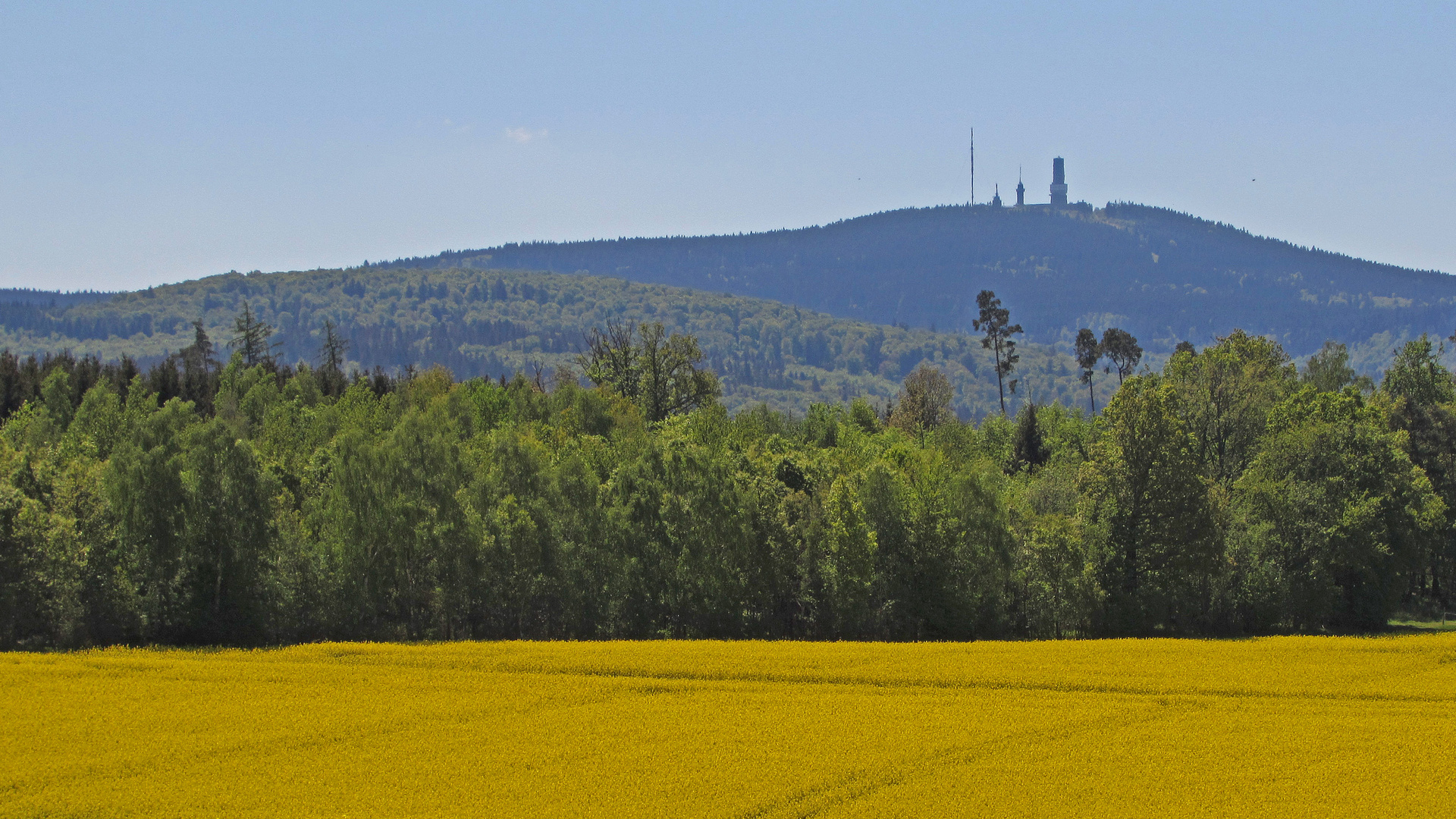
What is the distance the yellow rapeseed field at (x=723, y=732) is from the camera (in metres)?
32.4

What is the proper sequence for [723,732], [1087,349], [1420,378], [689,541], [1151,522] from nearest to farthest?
[723,732] < [689,541] < [1151,522] < [1420,378] < [1087,349]

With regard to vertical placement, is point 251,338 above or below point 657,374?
above

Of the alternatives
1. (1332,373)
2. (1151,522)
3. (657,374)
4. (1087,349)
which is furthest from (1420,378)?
(657,374)

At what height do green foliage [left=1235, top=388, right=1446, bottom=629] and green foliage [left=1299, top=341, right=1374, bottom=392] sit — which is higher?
green foliage [left=1299, top=341, right=1374, bottom=392]

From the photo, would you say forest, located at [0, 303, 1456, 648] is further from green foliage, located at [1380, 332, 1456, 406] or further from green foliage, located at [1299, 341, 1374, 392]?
green foliage, located at [1299, 341, 1374, 392]

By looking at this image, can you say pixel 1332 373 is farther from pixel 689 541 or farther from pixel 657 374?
pixel 689 541

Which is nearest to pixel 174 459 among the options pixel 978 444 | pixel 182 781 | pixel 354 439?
pixel 354 439

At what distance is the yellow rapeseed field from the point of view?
32.4 m

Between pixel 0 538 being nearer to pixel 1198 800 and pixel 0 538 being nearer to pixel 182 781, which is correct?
pixel 182 781

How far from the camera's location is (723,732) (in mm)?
38781

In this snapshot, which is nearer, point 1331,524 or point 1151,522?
point 1151,522

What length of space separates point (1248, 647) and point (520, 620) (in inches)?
1553

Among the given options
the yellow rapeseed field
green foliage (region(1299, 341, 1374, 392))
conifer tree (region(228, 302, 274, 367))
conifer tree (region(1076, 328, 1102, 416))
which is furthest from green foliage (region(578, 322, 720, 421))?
the yellow rapeseed field

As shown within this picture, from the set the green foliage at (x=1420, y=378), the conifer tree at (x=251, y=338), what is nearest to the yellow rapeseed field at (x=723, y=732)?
the green foliage at (x=1420, y=378)
